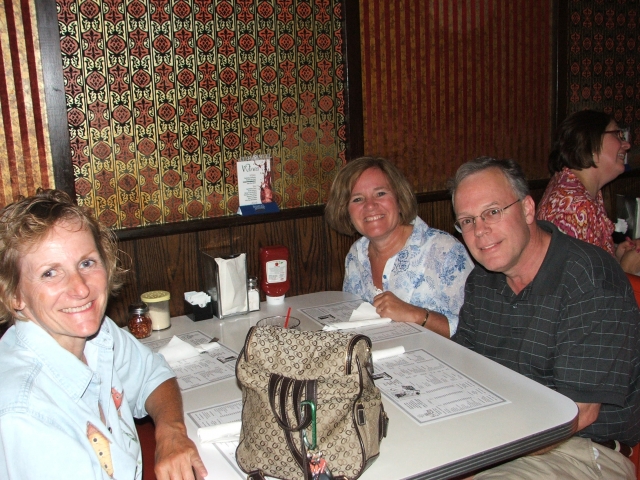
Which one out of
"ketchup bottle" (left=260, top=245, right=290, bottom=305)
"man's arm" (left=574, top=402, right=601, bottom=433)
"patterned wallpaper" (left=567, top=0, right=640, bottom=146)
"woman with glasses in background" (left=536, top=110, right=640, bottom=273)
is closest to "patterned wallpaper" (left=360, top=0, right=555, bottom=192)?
"patterned wallpaper" (left=567, top=0, right=640, bottom=146)

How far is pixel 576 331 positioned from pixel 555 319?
9 cm

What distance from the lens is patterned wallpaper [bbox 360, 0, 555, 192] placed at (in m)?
3.50

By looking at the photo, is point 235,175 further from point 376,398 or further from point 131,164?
point 376,398

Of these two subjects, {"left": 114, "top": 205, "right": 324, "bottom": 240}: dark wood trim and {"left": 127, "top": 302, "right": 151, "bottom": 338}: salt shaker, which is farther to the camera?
{"left": 114, "top": 205, "right": 324, "bottom": 240}: dark wood trim

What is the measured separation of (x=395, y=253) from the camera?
2896mm

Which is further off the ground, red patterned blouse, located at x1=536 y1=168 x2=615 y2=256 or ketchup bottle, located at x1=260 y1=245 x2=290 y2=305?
red patterned blouse, located at x1=536 y1=168 x2=615 y2=256

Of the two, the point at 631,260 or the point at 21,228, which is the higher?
the point at 21,228

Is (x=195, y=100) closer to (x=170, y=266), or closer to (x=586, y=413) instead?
(x=170, y=266)

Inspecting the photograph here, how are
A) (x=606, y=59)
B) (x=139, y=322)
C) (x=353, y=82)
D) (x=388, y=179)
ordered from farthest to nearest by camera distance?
1. (x=606, y=59)
2. (x=353, y=82)
3. (x=388, y=179)
4. (x=139, y=322)

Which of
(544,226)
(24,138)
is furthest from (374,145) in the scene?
(24,138)

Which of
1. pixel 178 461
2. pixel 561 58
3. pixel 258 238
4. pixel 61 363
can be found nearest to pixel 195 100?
pixel 258 238

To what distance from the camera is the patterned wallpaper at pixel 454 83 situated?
11.5 ft

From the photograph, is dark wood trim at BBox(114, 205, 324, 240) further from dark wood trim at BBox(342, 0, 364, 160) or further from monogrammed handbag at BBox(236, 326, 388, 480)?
monogrammed handbag at BBox(236, 326, 388, 480)

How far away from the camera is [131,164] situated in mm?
2961
